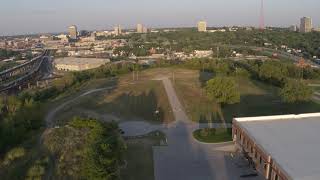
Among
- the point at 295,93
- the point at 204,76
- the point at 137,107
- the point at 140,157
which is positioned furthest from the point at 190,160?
the point at 204,76

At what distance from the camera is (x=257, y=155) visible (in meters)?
27.0

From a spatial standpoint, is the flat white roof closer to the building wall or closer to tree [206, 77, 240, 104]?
the building wall

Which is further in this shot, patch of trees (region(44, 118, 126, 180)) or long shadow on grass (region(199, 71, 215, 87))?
long shadow on grass (region(199, 71, 215, 87))

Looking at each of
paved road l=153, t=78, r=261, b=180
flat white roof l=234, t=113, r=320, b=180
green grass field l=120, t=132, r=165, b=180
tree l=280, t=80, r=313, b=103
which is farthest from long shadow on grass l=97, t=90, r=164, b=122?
tree l=280, t=80, r=313, b=103

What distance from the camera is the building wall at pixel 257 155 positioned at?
23.5 metres

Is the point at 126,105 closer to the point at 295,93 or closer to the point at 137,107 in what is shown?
the point at 137,107

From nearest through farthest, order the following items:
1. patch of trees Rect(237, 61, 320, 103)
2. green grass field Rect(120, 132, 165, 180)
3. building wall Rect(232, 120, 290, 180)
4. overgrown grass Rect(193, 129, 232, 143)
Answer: building wall Rect(232, 120, 290, 180)
green grass field Rect(120, 132, 165, 180)
overgrown grass Rect(193, 129, 232, 143)
patch of trees Rect(237, 61, 320, 103)

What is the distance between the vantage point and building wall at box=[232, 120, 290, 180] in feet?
77.2

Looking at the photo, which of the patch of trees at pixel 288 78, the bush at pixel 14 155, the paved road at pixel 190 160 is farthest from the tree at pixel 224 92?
the bush at pixel 14 155

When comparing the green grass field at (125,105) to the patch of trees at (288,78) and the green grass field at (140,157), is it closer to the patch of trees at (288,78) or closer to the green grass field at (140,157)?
the green grass field at (140,157)

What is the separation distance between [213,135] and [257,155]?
28.5 feet

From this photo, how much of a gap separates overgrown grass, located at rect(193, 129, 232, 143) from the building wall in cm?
174

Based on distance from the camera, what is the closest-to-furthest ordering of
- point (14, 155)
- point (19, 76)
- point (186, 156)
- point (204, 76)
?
point (14, 155) < point (186, 156) < point (204, 76) < point (19, 76)

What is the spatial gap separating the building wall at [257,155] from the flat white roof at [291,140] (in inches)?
12.0
